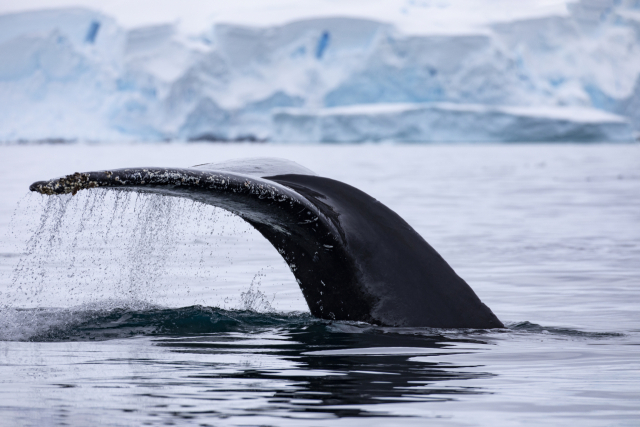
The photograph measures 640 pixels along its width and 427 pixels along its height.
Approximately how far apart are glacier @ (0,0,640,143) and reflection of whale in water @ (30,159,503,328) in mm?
49618

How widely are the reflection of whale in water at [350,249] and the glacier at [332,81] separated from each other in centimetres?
4962

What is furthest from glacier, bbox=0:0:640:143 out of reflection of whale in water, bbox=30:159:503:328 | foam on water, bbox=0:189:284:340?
reflection of whale in water, bbox=30:159:503:328

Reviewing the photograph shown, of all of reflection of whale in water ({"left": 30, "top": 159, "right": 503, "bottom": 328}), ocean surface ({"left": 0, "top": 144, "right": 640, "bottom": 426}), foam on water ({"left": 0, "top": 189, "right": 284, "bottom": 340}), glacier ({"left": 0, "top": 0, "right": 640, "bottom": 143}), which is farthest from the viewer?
glacier ({"left": 0, "top": 0, "right": 640, "bottom": 143})

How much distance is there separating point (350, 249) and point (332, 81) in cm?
5567

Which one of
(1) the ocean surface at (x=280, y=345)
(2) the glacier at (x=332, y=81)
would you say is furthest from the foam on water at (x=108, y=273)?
(2) the glacier at (x=332, y=81)

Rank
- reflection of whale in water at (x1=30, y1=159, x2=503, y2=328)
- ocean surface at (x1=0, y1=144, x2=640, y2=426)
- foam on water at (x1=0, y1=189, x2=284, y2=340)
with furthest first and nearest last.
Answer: foam on water at (x1=0, y1=189, x2=284, y2=340) → reflection of whale in water at (x1=30, y1=159, x2=503, y2=328) → ocean surface at (x1=0, y1=144, x2=640, y2=426)

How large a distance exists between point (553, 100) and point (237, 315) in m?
54.3

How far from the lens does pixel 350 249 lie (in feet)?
12.4

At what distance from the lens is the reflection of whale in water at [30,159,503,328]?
3.66 meters

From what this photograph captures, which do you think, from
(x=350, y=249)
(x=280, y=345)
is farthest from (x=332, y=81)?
(x=350, y=249)

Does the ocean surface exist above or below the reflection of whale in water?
below

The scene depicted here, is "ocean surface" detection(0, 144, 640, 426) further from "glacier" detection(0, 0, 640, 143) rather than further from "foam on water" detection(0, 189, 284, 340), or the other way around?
"glacier" detection(0, 0, 640, 143)

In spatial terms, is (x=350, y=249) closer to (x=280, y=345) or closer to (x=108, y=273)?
(x=280, y=345)

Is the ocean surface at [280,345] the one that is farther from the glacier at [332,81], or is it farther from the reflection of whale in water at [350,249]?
the glacier at [332,81]
